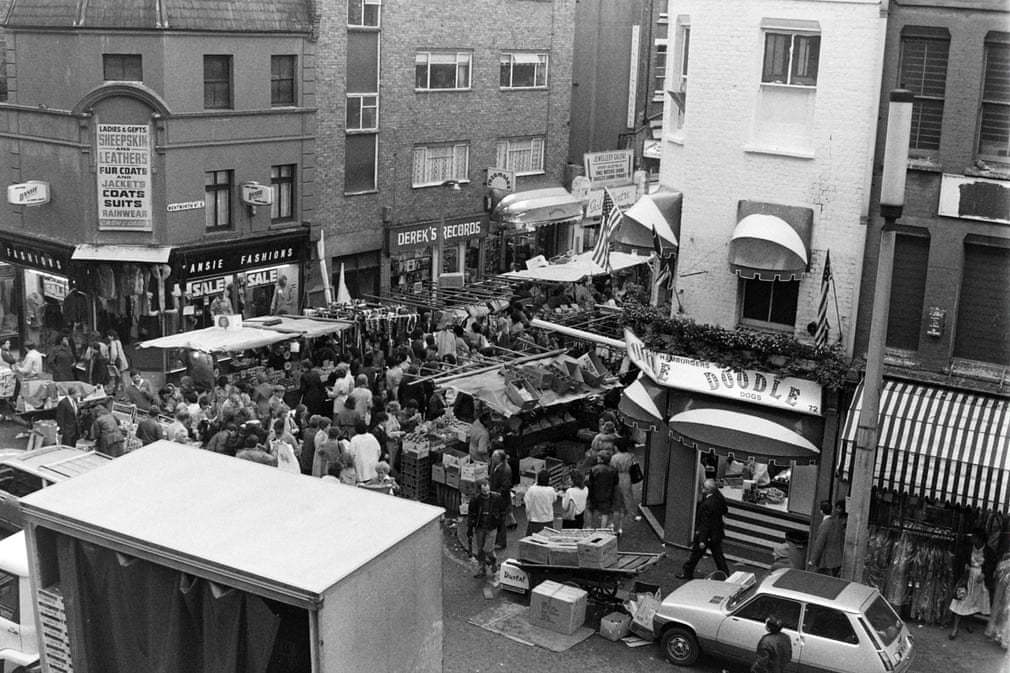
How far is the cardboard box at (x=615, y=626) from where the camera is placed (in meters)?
17.1

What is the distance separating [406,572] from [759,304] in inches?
447

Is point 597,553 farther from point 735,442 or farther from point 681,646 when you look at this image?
point 735,442

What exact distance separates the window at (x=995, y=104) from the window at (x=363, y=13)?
2205cm

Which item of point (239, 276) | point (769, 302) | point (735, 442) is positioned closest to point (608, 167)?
Result: point (239, 276)

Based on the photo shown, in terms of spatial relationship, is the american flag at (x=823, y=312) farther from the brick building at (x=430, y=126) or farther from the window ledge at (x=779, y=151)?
the brick building at (x=430, y=126)

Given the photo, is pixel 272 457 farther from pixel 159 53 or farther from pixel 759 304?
pixel 159 53

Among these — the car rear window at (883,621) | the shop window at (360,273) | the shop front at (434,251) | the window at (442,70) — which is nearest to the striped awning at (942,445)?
the car rear window at (883,621)

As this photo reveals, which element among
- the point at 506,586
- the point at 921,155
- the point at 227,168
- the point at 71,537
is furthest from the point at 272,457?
the point at 227,168

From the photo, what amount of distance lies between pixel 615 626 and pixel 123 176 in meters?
19.3

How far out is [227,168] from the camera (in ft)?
107

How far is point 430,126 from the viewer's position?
3900cm

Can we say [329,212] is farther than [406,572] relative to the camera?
Yes

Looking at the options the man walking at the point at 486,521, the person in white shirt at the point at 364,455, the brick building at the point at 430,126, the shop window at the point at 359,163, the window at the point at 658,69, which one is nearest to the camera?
the man walking at the point at 486,521

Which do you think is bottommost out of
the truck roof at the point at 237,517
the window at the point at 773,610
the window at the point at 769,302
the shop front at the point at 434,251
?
the window at the point at 773,610
